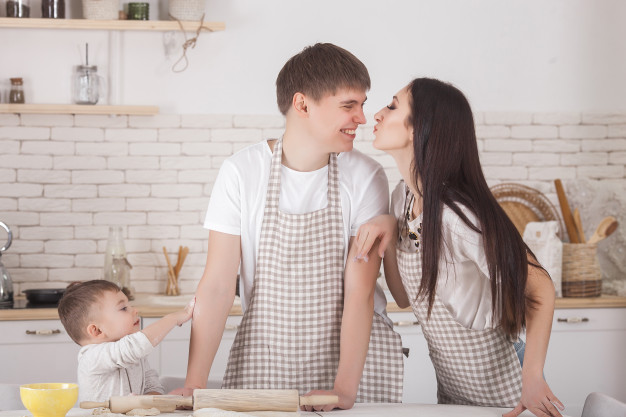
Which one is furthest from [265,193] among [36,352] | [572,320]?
[572,320]

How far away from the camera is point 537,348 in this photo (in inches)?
73.7

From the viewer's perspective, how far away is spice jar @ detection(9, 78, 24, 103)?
3.96 metres

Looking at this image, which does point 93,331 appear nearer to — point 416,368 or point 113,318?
point 113,318

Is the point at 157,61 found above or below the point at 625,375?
above

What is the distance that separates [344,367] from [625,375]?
246cm

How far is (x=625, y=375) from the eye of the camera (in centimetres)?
396

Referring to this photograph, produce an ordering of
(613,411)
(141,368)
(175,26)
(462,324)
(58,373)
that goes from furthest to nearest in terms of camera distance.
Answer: (175,26) → (58,373) → (141,368) → (462,324) → (613,411)

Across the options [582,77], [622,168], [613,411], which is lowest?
[613,411]

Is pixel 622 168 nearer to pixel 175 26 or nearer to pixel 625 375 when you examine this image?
pixel 625 375

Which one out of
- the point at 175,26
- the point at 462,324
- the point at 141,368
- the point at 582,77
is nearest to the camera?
the point at 462,324

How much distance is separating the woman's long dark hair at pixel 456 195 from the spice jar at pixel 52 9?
248 cm

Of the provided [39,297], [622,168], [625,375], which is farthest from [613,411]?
[622,168]

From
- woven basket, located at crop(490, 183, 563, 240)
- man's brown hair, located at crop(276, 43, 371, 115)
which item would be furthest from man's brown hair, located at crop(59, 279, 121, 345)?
woven basket, located at crop(490, 183, 563, 240)

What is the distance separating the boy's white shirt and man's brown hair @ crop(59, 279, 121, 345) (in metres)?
0.09
